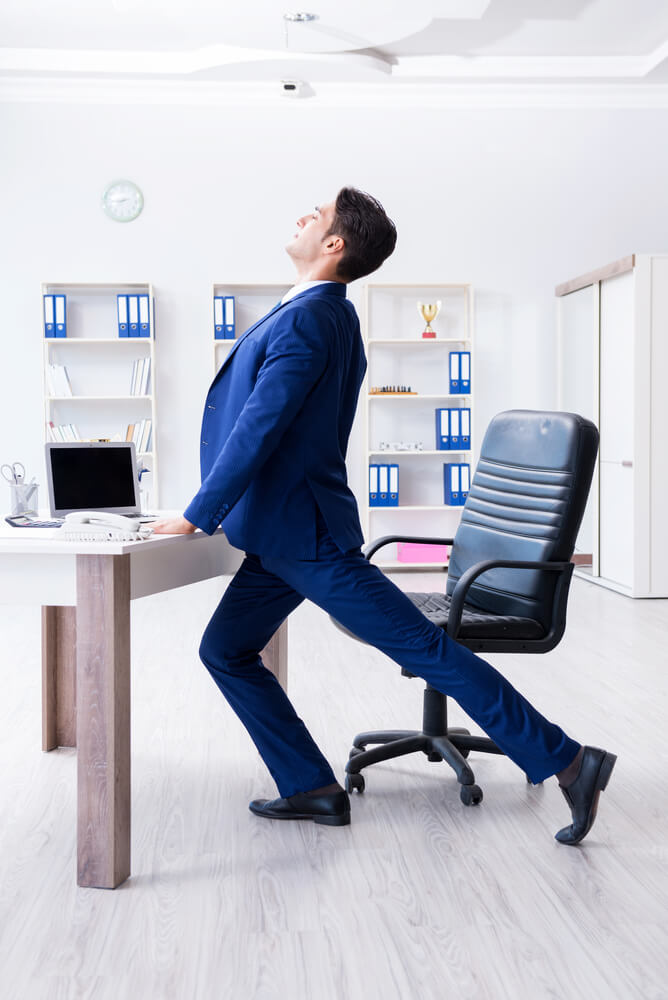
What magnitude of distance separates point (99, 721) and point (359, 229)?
1218mm

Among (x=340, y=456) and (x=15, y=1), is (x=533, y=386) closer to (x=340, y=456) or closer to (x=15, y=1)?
(x=15, y=1)

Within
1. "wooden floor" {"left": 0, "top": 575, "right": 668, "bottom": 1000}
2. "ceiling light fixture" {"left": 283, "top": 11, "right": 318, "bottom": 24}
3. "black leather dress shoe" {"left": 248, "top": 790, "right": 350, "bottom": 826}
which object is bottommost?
"wooden floor" {"left": 0, "top": 575, "right": 668, "bottom": 1000}

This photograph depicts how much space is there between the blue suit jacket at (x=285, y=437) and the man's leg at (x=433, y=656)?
67 millimetres

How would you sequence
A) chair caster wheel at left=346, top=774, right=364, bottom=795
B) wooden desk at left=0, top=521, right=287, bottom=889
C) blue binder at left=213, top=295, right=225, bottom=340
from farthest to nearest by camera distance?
1. blue binder at left=213, top=295, right=225, bottom=340
2. chair caster wheel at left=346, top=774, right=364, bottom=795
3. wooden desk at left=0, top=521, right=287, bottom=889

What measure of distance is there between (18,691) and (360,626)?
196 cm

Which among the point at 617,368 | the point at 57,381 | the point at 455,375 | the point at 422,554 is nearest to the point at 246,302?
the point at 57,381

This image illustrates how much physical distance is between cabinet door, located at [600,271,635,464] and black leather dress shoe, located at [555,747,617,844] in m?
3.71

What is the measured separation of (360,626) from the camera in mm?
2076

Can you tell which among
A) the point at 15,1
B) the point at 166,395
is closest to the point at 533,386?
the point at 166,395

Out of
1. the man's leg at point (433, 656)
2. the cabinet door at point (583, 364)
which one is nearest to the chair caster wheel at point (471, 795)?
the man's leg at point (433, 656)

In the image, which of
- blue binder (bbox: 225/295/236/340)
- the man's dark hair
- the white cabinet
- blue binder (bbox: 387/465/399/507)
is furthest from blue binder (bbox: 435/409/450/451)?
the man's dark hair

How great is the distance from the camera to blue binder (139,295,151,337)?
643 centimetres

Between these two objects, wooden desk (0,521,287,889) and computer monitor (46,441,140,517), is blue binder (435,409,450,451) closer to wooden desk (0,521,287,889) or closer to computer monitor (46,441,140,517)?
computer monitor (46,441,140,517)

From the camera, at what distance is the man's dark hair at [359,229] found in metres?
2.14
